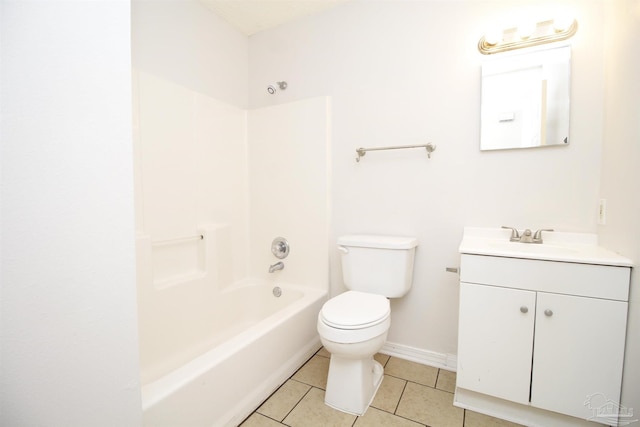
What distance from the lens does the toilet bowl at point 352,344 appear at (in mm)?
1227

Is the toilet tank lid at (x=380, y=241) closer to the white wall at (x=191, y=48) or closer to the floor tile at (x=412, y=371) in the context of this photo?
the floor tile at (x=412, y=371)

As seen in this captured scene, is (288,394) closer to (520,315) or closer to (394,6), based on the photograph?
(520,315)

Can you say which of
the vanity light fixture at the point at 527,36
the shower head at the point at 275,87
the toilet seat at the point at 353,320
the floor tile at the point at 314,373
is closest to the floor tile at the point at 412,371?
the floor tile at the point at 314,373

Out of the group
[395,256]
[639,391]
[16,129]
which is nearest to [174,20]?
[16,129]

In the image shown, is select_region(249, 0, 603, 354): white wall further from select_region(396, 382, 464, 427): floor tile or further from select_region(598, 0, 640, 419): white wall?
select_region(396, 382, 464, 427): floor tile

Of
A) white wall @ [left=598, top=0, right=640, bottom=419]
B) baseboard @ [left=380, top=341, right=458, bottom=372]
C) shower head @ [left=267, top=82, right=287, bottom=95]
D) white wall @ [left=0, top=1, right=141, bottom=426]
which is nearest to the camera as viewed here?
white wall @ [left=0, top=1, right=141, bottom=426]

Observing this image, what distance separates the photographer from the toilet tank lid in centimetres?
156

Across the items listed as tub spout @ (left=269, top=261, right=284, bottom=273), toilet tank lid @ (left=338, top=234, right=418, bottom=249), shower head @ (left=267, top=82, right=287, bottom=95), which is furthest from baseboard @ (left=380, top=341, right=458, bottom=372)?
shower head @ (left=267, top=82, right=287, bottom=95)

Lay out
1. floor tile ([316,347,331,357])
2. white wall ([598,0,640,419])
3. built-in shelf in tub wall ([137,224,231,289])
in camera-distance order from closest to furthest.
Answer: white wall ([598,0,640,419]) < built-in shelf in tub wall ([137,224,231,289]) < floor tile ([316,347,331,357])

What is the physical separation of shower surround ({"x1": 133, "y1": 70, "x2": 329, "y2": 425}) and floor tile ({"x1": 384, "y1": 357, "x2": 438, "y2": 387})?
502 mm

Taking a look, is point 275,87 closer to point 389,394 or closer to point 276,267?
point 276,267

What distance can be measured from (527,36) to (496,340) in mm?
1471

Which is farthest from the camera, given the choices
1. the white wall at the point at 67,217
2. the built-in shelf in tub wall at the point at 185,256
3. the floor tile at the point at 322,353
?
the floor tile at the point at 322,353

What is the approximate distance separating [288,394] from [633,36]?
2.14 m
